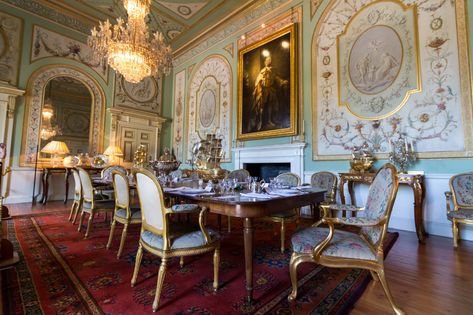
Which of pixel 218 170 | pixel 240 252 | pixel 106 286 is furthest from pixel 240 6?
pixel 106 286

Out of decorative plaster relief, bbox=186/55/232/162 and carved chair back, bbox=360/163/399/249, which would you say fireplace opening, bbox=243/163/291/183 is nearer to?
decorative plaster relief, bbox=186/55/232/162

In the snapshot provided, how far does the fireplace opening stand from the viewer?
16.3 feet

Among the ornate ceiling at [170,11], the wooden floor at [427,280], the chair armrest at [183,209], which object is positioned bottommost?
the wooden floor at [427,280]

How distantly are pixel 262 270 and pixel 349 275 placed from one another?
74 cm

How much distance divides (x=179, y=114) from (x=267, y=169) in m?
4.16

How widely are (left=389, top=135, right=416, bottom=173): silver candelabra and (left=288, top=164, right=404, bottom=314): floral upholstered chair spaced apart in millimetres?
2122

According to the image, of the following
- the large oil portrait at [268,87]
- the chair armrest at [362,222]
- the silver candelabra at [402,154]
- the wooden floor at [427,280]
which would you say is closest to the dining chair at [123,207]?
the chair armrest at [362,222]

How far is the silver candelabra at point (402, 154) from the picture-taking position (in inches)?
129

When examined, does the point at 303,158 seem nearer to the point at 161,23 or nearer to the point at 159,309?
the point at 159,309

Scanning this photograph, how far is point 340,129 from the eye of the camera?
407 centimetres

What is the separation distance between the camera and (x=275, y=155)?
16.0 ft

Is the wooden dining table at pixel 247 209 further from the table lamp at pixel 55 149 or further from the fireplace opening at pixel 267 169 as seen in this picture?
the table lamp at pixel 55 149

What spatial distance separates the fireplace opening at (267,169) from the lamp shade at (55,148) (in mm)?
4643

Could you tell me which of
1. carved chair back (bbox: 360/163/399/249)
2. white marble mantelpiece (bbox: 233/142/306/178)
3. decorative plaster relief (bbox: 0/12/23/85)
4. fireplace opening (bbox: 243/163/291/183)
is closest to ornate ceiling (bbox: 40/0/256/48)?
decorative plaster relief (bbox: 0/12/23/85)
